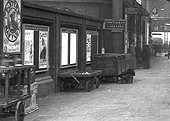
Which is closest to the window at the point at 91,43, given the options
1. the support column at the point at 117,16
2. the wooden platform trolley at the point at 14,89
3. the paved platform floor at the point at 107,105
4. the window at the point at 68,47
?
the window at the point at 68,47

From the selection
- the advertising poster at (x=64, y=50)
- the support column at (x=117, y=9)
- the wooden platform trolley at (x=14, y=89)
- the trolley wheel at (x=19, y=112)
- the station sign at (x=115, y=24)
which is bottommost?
the trolley wheel at (x=19, y=112)

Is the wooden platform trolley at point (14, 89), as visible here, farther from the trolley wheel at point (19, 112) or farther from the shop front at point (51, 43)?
the shop front at point (51, 43)

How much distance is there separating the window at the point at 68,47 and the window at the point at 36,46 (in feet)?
6.27

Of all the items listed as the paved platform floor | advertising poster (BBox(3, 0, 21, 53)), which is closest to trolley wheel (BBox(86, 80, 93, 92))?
the paved platform floor

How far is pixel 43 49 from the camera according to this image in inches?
744

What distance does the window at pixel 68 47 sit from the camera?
21.1m

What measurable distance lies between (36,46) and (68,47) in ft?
13.1

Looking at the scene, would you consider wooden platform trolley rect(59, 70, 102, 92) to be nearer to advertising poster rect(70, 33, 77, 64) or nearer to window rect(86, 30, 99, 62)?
advertising poster rect(70, 33, 77, 64)

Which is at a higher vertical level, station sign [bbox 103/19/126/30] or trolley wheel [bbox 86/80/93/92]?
station sign [bbox 103/19/126/30]

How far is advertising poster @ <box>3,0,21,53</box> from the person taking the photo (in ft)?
45.7

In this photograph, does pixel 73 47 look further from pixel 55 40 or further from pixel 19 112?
Result: pixel 19 112

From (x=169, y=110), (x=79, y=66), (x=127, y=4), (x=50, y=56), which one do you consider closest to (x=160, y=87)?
(x=79, y=66)

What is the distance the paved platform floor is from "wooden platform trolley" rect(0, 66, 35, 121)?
2.43 feet

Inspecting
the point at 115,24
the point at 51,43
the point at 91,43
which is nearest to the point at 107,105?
the point at 51,43
